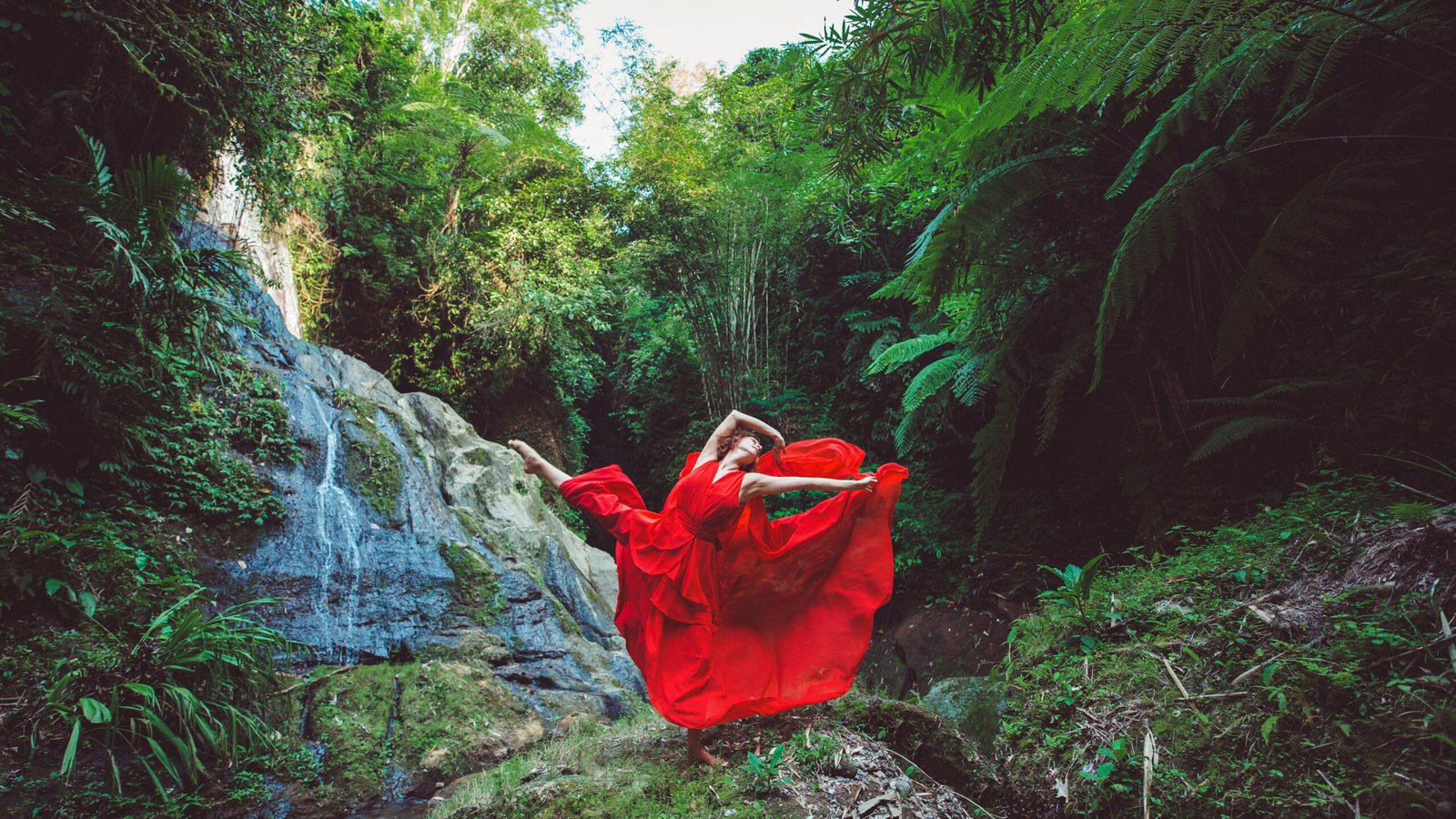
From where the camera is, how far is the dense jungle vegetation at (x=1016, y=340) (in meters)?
2.55

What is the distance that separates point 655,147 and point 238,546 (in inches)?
288

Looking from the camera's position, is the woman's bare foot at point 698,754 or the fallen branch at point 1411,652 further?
the woman's bare foot at point 698,754

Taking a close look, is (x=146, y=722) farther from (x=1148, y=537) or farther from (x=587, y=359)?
(x=587, y=359)

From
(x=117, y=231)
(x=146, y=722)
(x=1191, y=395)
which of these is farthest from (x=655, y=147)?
(x=146, y=722)

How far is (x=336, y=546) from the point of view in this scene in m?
5.38

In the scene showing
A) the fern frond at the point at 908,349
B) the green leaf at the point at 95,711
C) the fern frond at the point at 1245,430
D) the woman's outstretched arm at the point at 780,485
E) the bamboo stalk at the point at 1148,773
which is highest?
the fern frond at the point at 908,349

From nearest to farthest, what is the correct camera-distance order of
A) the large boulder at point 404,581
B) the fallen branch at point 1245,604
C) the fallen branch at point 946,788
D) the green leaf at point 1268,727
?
the green leaf at point 1268,727
the fallen branch at point 1245,604
the fallen branch at point 946,788
the large boulder at point 404,581

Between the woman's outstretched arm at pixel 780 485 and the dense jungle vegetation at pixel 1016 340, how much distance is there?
114cm

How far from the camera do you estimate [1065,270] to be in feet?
13.1

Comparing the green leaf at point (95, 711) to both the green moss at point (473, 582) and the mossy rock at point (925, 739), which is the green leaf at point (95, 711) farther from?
the mossy rock at point (925, 739)

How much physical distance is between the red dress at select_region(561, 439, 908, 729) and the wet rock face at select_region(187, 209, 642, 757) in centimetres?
246

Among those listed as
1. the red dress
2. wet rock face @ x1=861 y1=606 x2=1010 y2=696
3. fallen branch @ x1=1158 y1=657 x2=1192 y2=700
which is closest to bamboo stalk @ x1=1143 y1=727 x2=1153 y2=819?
fallen branch @ x1=1158 y1=657 x2=1192 y2=700

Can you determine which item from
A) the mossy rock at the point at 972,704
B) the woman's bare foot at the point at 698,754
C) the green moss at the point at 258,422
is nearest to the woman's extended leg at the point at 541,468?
the woman's bare foot at the point at 698,754

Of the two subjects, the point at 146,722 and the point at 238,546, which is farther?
the point at 238,546
